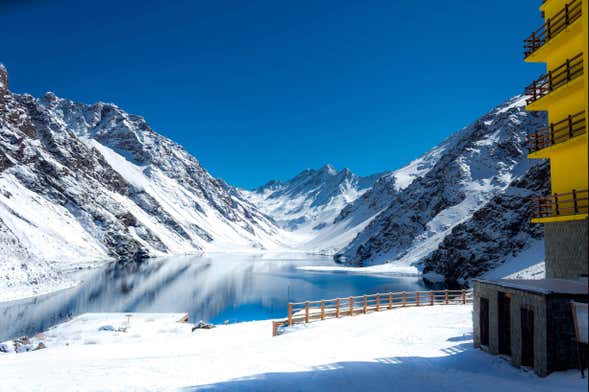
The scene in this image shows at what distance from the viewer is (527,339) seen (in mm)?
15672

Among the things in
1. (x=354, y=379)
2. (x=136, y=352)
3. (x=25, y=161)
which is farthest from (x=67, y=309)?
(x=25, y=161)

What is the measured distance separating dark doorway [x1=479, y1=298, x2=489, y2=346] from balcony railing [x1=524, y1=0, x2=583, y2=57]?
1220 cm

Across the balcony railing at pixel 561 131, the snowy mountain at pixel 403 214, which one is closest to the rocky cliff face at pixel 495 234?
the snowy mountain at pixel 403 214

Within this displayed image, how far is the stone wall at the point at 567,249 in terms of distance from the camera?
17.8 m

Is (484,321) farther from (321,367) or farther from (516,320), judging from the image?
(321,367)

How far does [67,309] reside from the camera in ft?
199

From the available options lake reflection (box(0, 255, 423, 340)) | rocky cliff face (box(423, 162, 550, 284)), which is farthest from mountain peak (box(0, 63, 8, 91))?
rocky cliff face (box(423, 162, 550, 284))

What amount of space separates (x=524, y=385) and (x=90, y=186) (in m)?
209

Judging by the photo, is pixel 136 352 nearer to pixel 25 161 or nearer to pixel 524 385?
pixel 524 385

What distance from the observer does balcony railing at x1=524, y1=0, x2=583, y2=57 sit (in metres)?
18.7

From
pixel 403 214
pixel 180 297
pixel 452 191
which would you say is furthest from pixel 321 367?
pixel 403 214

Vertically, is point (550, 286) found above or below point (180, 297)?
above

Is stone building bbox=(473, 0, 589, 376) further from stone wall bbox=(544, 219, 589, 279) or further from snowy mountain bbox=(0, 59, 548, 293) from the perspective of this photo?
snowy mountain bbox=(0, 59, 548, 293)

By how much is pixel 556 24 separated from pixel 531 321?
529 inches
